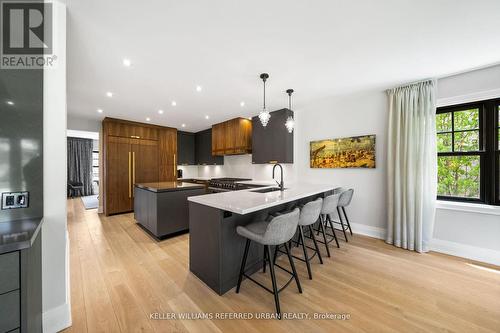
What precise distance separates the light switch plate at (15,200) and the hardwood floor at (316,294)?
1.03 meters

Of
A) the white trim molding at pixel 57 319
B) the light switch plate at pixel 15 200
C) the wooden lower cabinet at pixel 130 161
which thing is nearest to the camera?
the light switch plate at pixel 15 200

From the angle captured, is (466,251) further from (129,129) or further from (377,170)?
(129,129)

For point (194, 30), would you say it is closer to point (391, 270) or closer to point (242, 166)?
point (391, 270)

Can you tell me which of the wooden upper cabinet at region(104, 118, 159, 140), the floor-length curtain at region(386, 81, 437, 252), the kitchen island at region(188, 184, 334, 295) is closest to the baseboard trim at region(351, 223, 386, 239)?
the floor-length curtain at region(386, 81, 437, 252)

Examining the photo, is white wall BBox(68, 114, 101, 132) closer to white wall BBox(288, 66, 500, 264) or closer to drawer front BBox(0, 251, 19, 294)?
drawer front BBox(0, 251, 19, 294)

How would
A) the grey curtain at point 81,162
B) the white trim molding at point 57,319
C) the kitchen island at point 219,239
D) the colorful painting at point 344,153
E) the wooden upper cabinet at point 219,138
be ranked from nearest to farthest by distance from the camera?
the white trim molding at point 57,319, the kitchen island at point 219,239, the colorful painting at point 344,153, the wooden upper cabinet at point 219,138, the grey curtain at point 81,162

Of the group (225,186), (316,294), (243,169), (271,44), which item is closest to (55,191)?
(271,44)

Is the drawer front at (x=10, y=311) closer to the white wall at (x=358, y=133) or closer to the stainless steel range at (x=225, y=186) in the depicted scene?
the stainless steel range at (x=225, y=186)

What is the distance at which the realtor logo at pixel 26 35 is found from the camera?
1347 millimetres

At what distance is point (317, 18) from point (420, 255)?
131 inches

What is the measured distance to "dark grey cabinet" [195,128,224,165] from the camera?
6.09 meters

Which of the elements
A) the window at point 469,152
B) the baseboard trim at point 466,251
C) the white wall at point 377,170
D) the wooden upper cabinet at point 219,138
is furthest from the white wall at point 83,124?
the baseboard trim at point 466,251

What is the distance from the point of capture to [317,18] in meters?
1.61

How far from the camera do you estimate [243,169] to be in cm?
555
